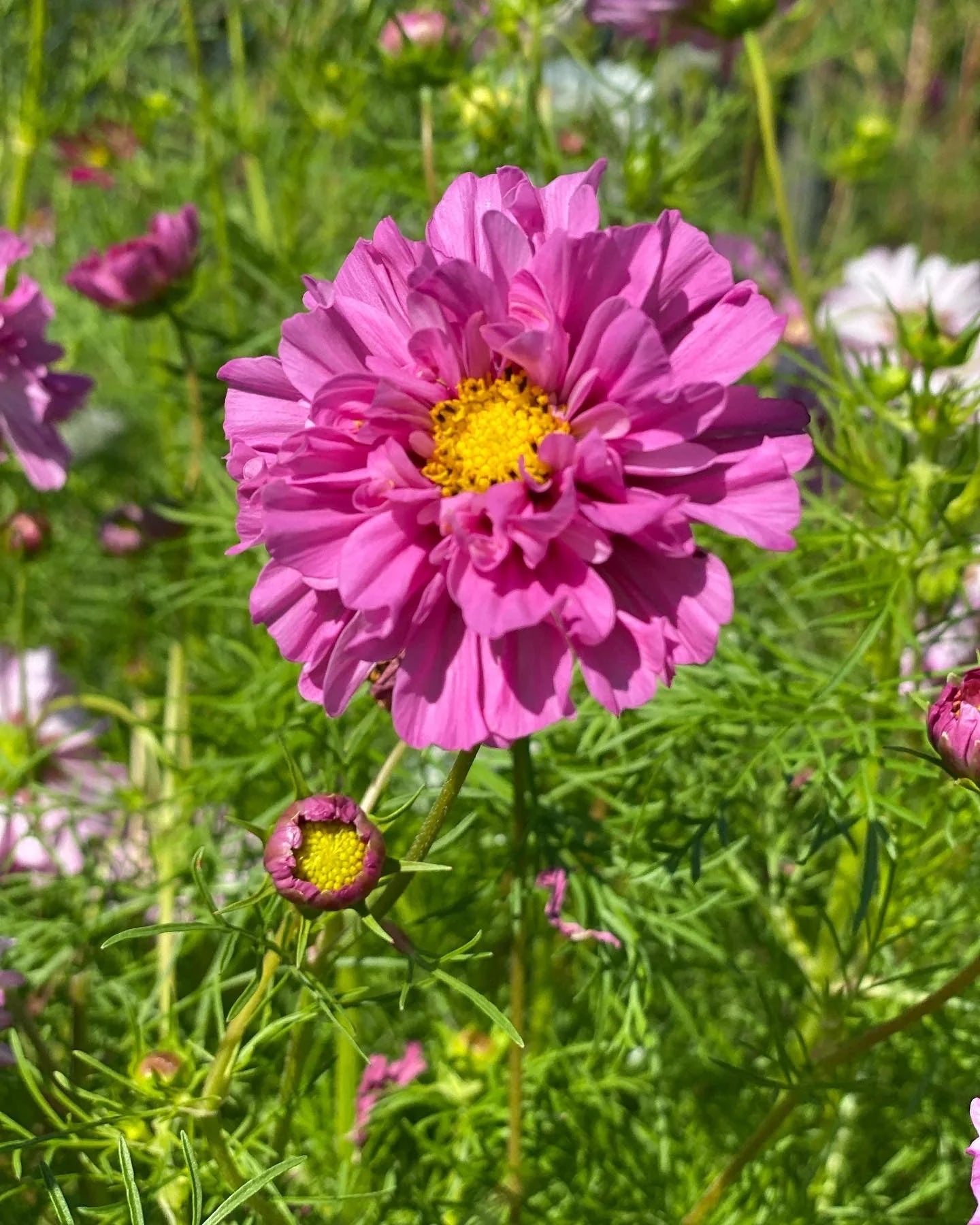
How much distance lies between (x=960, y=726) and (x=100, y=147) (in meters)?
1.37

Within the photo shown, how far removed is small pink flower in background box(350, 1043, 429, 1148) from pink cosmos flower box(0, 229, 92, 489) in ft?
1.33

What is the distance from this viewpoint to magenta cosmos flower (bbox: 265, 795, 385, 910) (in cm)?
40

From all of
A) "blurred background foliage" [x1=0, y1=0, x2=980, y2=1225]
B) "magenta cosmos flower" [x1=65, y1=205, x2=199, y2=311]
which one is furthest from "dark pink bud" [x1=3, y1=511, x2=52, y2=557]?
"magenta cosmos flower" [x1=65, y1=205, x2=199, y2=311]

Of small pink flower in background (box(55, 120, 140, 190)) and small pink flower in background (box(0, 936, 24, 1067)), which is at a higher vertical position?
small pink flower in background (box(55, 120, 140, 190))

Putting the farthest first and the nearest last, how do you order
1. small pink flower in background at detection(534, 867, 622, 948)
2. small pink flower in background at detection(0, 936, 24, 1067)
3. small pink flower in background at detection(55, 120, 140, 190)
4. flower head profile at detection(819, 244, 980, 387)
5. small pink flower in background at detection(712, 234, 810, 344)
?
small pink flower in background at detection(55, 120, 140, 190) < small pink flower in background at detection(712, 234, 810, 344) < flower head profile at detection(819, 244, 980, 387) < small pink flower in background at detection(534, 867, 622, 948) < small pink flower in background at detection(0, 936, 24, 1067)

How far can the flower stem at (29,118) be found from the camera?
875 millimetres

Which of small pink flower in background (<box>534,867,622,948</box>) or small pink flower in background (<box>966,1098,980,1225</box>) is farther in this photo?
small pink flower in background (<box>534,867,622,948</box>)

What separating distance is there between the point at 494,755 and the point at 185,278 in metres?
0.45

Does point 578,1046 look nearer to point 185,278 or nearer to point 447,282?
point 447,282

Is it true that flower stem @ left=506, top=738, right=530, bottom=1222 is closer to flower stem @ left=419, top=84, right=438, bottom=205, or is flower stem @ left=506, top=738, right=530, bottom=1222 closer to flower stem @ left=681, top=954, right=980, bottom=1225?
flower stem @ left=681, top=954, right=980, bottom=1225

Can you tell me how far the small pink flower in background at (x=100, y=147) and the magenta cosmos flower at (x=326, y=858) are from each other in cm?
117

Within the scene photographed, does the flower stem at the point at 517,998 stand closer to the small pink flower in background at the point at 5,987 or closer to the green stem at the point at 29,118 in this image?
the small pink flower in background at the point at 5,987

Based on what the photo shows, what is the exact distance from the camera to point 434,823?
39cm

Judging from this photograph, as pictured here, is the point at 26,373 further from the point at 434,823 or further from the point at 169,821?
the point at 434,823
